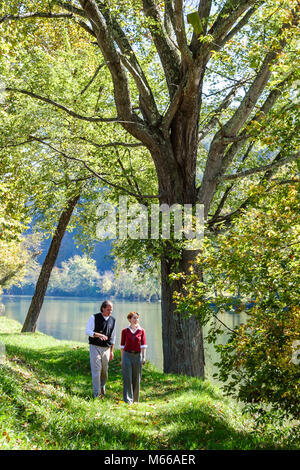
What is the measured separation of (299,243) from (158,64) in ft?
38.2

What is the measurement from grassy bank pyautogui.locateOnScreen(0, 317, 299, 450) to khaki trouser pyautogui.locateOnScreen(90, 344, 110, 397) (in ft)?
0.98

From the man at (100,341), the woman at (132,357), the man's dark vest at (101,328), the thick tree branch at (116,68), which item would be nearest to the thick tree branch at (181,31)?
the thick tree branch at (116,68)

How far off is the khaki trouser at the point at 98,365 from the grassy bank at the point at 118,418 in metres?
0.30

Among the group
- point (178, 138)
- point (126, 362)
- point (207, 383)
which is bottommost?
point (207, 383)

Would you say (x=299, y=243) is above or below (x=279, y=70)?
below

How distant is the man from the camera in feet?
26.4

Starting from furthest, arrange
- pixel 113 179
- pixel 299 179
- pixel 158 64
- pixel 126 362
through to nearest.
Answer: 1. pixel 158 64
2. pixel 113 179
3. pixel 126 362
4. pixel 299 179

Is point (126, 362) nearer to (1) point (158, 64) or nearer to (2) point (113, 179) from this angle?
(2) point (113, 179)

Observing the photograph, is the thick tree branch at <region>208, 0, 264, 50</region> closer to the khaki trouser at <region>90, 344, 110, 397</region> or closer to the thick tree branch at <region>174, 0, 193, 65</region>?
the thick tree branch at <region>174, 0, 193, 65</region>

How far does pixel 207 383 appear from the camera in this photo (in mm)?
9352

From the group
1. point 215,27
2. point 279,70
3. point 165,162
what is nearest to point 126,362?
point 165,162

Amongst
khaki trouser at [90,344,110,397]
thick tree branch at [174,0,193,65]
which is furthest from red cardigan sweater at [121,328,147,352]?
thick tree branch at [174,0,193,65]

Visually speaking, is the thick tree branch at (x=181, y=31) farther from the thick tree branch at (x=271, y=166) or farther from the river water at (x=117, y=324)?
the river water at (x=117, y=324)
